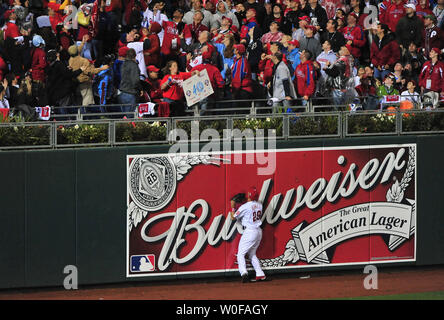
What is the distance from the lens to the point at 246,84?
19625mm

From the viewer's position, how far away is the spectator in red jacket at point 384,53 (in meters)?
22.1

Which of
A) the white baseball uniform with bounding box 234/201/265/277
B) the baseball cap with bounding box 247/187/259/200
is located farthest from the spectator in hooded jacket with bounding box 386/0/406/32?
the white baseball uniform with bounding box 234/201/265/277

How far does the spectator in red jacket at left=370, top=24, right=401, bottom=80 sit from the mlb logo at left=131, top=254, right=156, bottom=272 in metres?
7.55

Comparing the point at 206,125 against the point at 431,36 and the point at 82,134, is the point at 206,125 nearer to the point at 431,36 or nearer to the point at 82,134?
the point at 82,134

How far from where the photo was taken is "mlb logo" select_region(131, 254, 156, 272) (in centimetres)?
1719

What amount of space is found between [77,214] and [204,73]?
3.55m

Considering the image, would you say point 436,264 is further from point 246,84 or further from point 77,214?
point 77,214

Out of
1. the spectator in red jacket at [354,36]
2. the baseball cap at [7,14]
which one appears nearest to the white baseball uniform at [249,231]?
the spectator in red jacket at [354,36]

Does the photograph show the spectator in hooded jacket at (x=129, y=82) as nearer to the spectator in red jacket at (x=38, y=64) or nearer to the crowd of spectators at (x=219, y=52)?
the crowd of spectators at (x=219, y=52)

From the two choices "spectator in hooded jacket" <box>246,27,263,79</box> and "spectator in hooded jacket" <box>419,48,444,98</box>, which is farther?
"spectator in hooded jacket" <box>246,27,263,79</box>

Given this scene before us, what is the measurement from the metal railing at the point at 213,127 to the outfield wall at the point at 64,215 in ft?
1.04

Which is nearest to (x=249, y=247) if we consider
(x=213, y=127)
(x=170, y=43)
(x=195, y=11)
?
(x=213, y=127)

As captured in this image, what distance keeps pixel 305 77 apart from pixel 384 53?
341 cm

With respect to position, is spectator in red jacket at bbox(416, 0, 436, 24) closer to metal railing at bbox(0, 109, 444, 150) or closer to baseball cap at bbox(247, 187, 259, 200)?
metal railing at bbox(0, 109, 444, 150)
